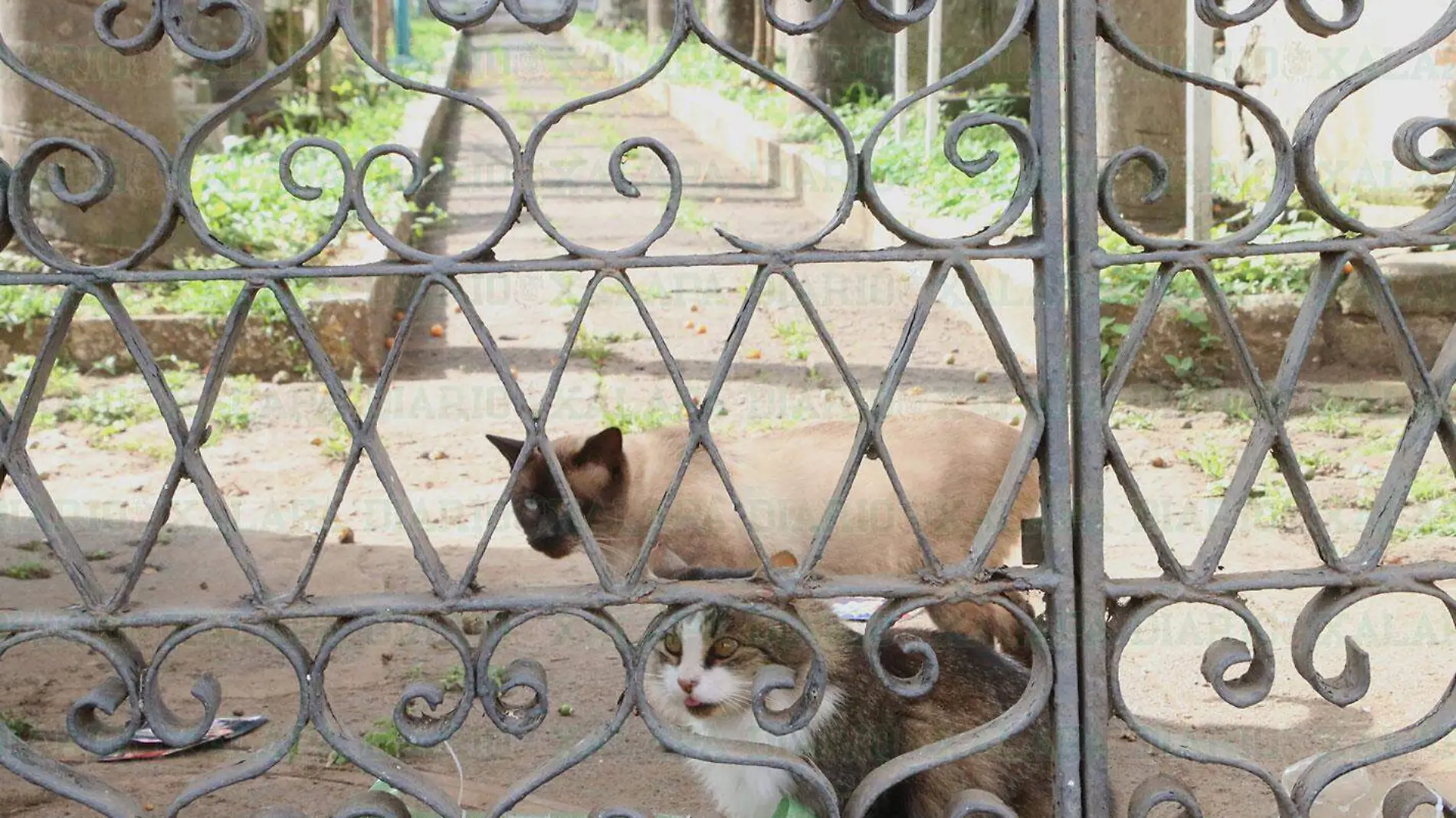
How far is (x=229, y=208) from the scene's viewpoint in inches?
328

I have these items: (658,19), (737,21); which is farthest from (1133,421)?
(658,19)

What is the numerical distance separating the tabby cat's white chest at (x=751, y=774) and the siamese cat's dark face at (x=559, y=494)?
4.21ft

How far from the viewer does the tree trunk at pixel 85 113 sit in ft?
23.8

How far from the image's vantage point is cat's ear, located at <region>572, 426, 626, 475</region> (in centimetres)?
425

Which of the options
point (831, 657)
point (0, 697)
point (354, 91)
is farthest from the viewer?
point (354, 91)

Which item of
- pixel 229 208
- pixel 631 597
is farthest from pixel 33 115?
pixel 631 597

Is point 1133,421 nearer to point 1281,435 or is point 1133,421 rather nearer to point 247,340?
point 1281,435

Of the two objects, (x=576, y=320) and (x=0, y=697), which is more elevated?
(x=576, y=320)

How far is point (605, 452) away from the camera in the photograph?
→ 430 centimetres

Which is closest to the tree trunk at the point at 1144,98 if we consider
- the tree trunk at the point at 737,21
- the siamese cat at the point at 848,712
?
the siamese cat at the point at 848,712

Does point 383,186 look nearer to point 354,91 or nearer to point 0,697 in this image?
point 354,91

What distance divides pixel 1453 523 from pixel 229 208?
6419 millimetres

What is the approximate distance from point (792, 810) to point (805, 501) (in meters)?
1.48

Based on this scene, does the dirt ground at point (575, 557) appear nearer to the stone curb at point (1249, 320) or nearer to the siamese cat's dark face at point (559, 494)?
the stone curb at point (1249, 320)
